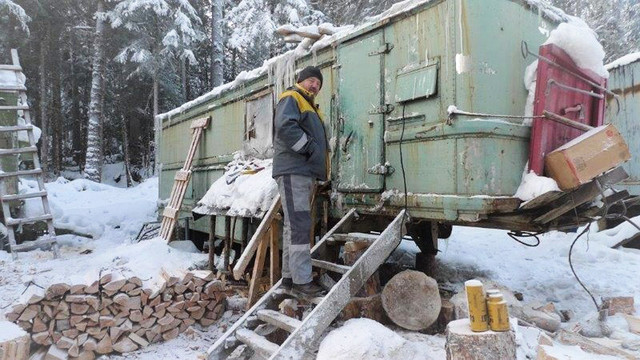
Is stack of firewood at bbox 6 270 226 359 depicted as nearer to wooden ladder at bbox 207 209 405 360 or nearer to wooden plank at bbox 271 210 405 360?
wooden ladder at bbox 207 209 405 360

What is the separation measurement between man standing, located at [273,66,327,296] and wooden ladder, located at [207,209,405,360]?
241 millimetres

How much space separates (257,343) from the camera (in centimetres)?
318

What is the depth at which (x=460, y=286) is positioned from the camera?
4.95m

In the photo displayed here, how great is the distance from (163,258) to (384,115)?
3.83 meters

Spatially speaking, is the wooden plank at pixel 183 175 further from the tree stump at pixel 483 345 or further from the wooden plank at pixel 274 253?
the tree stump at pixel 483 345

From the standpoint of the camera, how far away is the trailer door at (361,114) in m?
4.14

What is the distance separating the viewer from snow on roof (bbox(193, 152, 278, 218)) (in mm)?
4773

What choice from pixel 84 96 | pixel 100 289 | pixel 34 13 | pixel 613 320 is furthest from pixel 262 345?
pixel 84 96

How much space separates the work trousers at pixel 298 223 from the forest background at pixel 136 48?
1032 centimetres

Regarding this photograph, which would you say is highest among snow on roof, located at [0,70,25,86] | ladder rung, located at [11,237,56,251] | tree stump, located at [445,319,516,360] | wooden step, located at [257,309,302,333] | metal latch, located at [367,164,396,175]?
snow on roof, located at [0,70,25,86]

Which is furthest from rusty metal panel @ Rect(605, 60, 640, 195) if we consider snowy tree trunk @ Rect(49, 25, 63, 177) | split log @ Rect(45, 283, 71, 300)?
snowy tree trunk @ Rect(49, 25, 63, 177)

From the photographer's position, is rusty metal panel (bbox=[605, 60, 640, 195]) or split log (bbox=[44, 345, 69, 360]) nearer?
split log (bbox=[44, 345, 69, 360])

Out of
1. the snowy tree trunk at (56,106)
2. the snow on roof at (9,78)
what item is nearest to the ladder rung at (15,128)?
the snow on roof at (9,78)

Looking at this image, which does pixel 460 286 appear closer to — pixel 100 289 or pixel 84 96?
pixel 100 289
